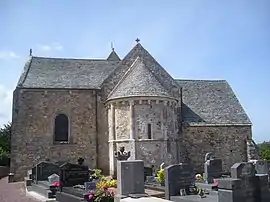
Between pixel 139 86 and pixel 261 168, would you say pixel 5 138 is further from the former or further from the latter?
pixel 261 168

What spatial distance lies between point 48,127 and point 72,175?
1214cm

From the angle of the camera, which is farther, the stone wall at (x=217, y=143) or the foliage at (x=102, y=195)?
the stone wall at (x=217, y=143)

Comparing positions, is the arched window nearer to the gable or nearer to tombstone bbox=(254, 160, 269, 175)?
the gable

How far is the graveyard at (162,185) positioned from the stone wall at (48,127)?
687 centimetres

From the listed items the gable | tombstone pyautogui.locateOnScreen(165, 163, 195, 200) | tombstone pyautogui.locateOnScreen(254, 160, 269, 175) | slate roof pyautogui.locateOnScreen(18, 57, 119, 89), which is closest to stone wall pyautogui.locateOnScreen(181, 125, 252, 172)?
the gable

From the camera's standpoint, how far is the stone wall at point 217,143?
27.9 m

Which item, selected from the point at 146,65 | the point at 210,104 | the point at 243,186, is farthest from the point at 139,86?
the point at 243,186

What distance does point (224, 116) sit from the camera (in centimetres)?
2980

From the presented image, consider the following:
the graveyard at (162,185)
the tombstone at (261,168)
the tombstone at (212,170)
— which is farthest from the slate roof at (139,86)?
the tombstone at (261,168)

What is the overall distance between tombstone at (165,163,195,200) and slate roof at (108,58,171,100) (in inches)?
419

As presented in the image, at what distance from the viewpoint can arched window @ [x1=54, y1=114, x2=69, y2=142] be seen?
26.3 meters

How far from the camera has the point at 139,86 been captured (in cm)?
2370

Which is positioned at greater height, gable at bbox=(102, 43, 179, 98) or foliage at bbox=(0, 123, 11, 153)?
gable at bbox=(102, 43, 179, 98)

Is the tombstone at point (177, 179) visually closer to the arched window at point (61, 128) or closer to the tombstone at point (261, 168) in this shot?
the tombstone at point (261, 168)
